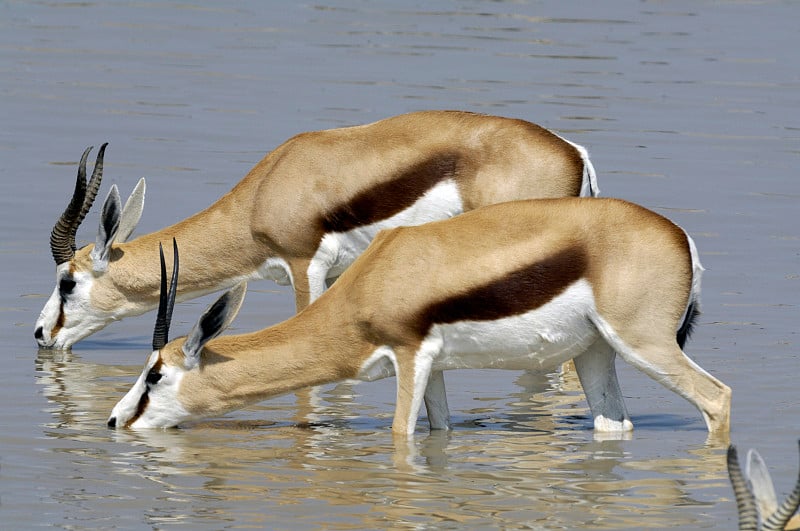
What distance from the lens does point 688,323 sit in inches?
358

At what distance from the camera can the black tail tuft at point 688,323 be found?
9.03 m

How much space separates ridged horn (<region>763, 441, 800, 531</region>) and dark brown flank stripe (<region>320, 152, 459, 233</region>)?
5.24 metres

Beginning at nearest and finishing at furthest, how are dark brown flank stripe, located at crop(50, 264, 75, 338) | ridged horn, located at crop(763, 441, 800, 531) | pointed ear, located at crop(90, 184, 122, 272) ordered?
1. ridged horn, located at crop(763, 441, 800, 531)
2. pointed ear, located at crop(90, 184, 122, 272)
3. dark brown flank stripe, located at crop(50, 264, 75, 338)

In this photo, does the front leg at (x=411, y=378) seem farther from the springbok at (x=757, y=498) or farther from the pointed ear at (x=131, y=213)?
the pointed ear at (x=131, y=213)

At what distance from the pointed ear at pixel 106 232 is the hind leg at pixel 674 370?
12.6 ft

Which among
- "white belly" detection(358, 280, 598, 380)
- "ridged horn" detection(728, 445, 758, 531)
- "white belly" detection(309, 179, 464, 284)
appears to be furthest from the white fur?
"ridged horn" detection(728, 445, 758, 531)

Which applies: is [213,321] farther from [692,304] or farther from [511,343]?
[692,304]

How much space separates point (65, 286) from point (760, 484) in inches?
262

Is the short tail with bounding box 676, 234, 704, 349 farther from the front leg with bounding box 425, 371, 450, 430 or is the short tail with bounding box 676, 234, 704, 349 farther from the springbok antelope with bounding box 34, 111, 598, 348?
the springbok antelope with bounding box 34, 111, 598, 348

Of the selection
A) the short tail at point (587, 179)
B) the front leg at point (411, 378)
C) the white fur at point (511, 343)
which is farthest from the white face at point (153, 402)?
the short tail at point (587, 179)

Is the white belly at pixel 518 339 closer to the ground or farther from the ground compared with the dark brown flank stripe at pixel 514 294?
closer to the ground

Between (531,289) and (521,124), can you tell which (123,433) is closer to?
(531,289)

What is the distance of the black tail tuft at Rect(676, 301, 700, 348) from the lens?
9.03 meters

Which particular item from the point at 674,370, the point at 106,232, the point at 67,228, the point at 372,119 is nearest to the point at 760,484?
the point at 674,370
